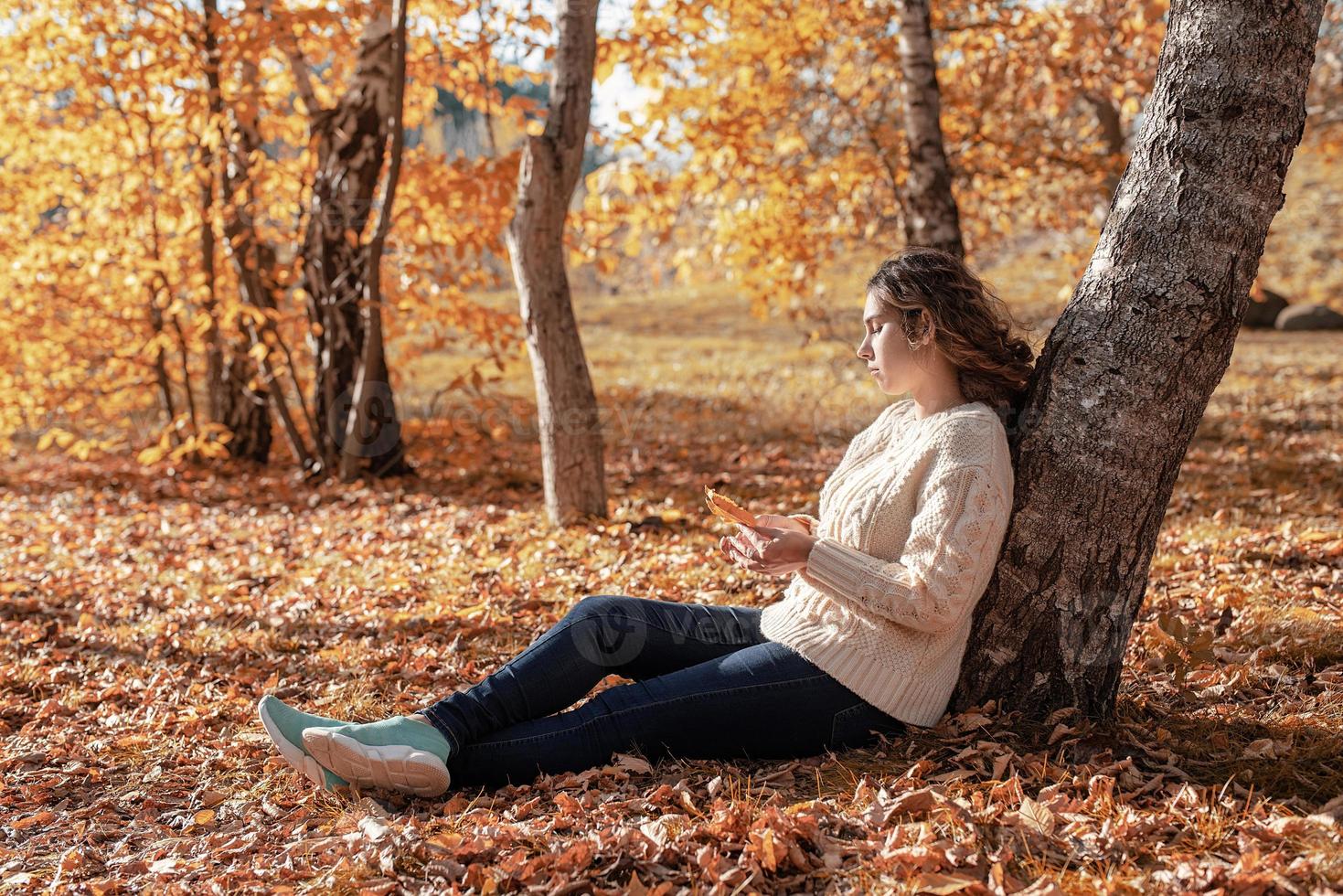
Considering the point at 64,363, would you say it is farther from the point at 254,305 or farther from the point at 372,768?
the point at 372,768

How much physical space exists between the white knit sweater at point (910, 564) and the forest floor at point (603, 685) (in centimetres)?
24

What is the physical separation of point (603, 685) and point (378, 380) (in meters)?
5.00

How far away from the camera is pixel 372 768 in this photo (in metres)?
2.79

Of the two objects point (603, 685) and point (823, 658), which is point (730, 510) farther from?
point (603, 685)

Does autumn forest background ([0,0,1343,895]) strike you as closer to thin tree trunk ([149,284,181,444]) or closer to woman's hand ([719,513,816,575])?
thin tree trunk ([149,284,181,444])

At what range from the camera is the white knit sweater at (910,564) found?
8.63 feet

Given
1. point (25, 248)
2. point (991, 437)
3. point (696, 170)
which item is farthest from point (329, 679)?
point (25, 248)

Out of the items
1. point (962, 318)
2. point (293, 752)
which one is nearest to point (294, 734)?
point (293, 752)

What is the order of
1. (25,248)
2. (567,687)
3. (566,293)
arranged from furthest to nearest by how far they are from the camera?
(25,248)
(566,293)
(567,687)

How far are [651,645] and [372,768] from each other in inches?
33.4

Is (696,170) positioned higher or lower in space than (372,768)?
higher

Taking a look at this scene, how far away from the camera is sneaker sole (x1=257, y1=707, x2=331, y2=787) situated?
9.35 feet

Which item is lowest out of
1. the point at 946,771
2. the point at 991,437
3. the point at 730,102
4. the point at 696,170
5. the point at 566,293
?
the point at 946,771

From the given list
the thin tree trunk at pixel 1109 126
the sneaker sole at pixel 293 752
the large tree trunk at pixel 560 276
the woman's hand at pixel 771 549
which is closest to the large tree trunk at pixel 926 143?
the large tree trunk at pixel 560 276
